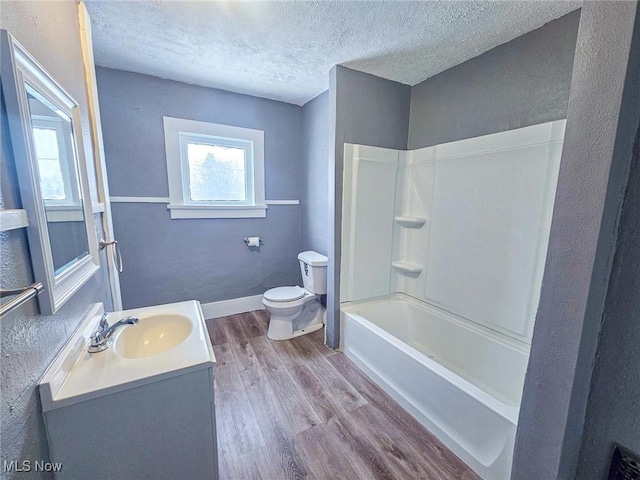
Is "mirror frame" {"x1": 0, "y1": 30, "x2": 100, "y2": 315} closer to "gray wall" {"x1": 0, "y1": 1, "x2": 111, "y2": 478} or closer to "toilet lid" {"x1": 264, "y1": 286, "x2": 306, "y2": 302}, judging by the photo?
"gray wall" {"x1": 0, "y1": 1, "x2": 111, "y2": 478}

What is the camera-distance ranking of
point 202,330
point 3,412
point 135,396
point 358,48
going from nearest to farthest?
point 3,412 → point 135,396 → point 202,330 → point 358,48

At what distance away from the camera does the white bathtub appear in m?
1.21

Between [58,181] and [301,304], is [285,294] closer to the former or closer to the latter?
[301,304]

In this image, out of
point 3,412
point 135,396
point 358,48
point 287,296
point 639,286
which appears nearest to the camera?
point 3,412

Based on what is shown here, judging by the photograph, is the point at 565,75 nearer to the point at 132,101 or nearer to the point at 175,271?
the point at 132,101

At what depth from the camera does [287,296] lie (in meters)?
2.39

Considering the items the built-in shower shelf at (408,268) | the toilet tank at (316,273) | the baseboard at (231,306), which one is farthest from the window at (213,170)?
the built-in shower shelf at (408,268)

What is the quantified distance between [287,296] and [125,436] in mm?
1597

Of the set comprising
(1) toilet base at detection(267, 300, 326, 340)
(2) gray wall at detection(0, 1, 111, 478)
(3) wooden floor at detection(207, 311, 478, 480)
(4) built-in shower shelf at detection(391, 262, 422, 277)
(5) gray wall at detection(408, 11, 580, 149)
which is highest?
(5) gray wall at detection(408, 11, 580, 149)

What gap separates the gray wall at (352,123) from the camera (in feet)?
6.54

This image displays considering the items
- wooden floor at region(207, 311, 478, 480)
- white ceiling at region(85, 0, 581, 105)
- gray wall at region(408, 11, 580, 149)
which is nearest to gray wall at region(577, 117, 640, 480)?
wooden floor at region(207, 311, 478, 480)

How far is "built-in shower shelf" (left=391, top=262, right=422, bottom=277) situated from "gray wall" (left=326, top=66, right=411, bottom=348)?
1.91 ft

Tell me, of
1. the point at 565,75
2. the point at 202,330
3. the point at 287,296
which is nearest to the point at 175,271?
the point at 287,296

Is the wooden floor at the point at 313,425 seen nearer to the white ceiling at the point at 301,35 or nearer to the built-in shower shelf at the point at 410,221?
the built-in shower shelf at the point at 410,221
